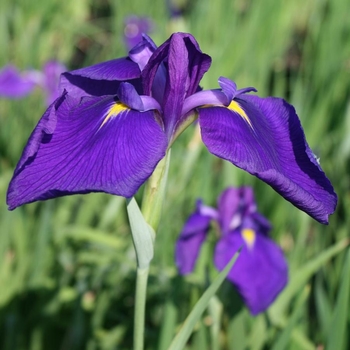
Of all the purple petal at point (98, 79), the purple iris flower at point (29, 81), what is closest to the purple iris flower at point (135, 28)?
the purple iris flower at point (29, 81)

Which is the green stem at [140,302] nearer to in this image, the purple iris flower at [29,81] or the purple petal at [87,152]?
the purple petal at [87,152]

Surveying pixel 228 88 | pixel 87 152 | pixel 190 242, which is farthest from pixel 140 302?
pixel 190 242

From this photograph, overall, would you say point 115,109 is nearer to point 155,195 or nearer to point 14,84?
point 155,195

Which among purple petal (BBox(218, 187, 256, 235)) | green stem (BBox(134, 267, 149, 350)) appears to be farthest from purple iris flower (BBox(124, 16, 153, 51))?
green stem (BBox(134, 267, 149, 350))

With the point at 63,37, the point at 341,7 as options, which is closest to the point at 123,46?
the point at 63,37

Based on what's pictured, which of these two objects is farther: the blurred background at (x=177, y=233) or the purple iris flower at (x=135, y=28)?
the purple iris flower at (x=135, y=28)

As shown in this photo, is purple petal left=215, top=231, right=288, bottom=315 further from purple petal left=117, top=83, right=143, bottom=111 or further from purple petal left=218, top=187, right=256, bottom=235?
purple petal left=117, top=83, right=143, bottom=111

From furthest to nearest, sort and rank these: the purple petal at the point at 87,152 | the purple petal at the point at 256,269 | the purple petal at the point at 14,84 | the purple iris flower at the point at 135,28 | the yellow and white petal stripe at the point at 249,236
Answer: the purple iris flower at the point at 135,28, the purple petal at the point at 14,84, the yellow and white petal stripe at the point at 249,236, the purple petal at the point at 256,269, the purple petal at the point at 87,152
